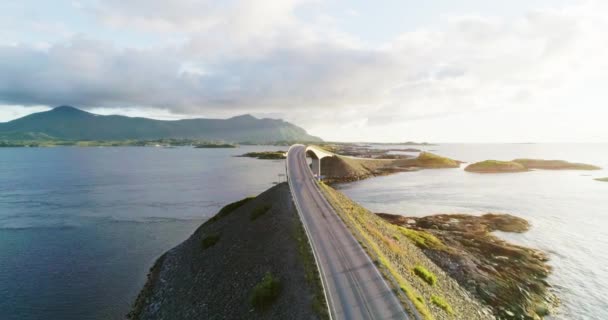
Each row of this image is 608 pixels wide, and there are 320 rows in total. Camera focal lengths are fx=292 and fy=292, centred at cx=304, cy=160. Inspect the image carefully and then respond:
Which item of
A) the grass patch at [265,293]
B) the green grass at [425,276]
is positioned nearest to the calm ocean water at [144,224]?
the green grass at [425,276]

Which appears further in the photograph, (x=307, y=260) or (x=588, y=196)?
(x=588, y=196)

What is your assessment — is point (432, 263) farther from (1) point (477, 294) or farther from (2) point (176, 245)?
(2) point (176, 245)

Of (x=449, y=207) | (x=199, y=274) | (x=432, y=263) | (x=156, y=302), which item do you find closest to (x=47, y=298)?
(x=156, y=302)

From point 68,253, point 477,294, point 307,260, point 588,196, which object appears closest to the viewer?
point 307,260

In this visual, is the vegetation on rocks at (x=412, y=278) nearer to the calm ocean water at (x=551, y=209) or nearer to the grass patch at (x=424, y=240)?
the grass patch at (x=424, y=240)

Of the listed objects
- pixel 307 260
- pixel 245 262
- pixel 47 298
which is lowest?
pixel 47 298

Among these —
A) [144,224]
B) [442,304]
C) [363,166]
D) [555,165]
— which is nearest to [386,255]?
[442,304]

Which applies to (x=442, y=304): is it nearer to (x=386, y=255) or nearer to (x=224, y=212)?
(x=386, y=255)

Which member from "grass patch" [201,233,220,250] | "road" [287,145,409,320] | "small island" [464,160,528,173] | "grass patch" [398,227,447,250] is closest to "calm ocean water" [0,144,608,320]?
"grass patch" [201,233,220,250]
